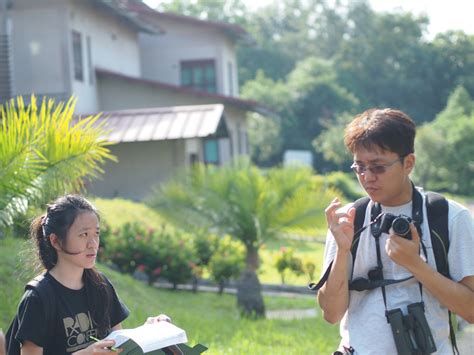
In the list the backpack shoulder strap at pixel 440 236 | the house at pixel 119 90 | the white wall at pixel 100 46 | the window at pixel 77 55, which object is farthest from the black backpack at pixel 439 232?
the window at pixel 77 55

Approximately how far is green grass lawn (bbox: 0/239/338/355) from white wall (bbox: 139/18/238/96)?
17339 millimetres

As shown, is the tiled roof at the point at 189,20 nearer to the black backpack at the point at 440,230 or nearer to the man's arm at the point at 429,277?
the black backpack at the point at 440,230

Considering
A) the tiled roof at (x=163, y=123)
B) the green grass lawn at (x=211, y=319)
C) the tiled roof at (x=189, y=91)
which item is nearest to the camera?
the green grass lawn at (x=211, y=319)

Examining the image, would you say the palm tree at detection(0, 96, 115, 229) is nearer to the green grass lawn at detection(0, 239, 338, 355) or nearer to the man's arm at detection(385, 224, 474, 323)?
the green grass lawn at detection(0, 239, 338, 355)

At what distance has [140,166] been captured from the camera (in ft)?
77.0

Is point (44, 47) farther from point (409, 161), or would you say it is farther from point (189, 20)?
point (409, 161)

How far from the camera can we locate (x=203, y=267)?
1673cm

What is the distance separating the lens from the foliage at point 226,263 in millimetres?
15648

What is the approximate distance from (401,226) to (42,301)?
158 cm

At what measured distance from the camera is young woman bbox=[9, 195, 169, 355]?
3.94 metres

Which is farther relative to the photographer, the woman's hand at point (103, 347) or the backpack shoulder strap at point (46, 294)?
the backpack shoulder strap at point (46, 294)

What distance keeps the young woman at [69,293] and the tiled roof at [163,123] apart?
1583 cm

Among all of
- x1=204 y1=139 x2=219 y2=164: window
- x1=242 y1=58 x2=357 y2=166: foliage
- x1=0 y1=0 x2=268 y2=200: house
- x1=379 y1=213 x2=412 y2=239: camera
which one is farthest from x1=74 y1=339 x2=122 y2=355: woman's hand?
x1=242 y1=58 x2=357 y2=166: foliage

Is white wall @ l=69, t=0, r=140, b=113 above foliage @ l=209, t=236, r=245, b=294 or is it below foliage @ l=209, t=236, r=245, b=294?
above
